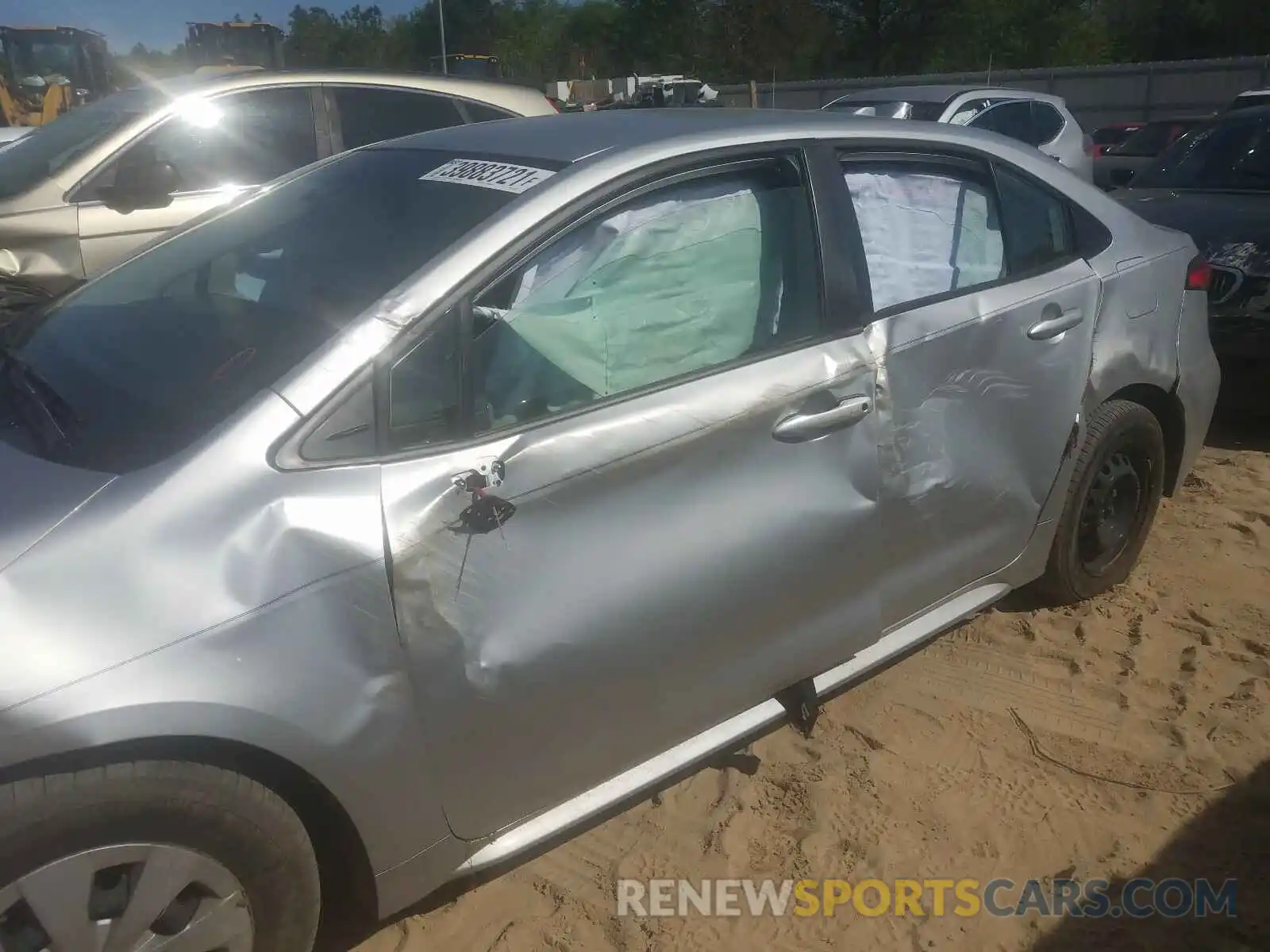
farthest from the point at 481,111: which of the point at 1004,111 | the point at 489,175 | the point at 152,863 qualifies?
the point at 1004,111

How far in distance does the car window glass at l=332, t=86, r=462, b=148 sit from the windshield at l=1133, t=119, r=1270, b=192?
4220 millimetres

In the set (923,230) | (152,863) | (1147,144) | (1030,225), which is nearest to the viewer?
(152,863)

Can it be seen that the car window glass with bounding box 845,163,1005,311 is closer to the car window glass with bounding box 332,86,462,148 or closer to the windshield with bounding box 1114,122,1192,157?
the car window glass with bounding box 332,86,462,148

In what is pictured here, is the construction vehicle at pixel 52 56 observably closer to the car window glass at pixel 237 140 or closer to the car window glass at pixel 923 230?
the car window glass at pixel 237 140

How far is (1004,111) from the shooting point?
11.2 m

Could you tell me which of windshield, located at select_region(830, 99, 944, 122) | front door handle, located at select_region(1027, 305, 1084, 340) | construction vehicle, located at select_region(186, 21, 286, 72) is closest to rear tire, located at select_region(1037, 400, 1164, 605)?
front door handle, located at select_region(1027, 305, 1084, 340)

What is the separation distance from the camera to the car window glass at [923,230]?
9.30ft

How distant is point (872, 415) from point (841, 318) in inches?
9.7

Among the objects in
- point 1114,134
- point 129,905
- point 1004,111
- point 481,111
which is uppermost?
point 481,111

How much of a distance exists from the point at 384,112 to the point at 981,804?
476 centimetres

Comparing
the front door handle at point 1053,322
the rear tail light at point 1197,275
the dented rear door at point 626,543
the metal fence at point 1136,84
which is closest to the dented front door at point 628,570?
the dented rear door at point 626,543

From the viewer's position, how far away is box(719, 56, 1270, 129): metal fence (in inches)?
870

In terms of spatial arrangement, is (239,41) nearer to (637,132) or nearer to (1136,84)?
(1136,84)

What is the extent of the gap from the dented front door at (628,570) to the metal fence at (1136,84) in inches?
814
